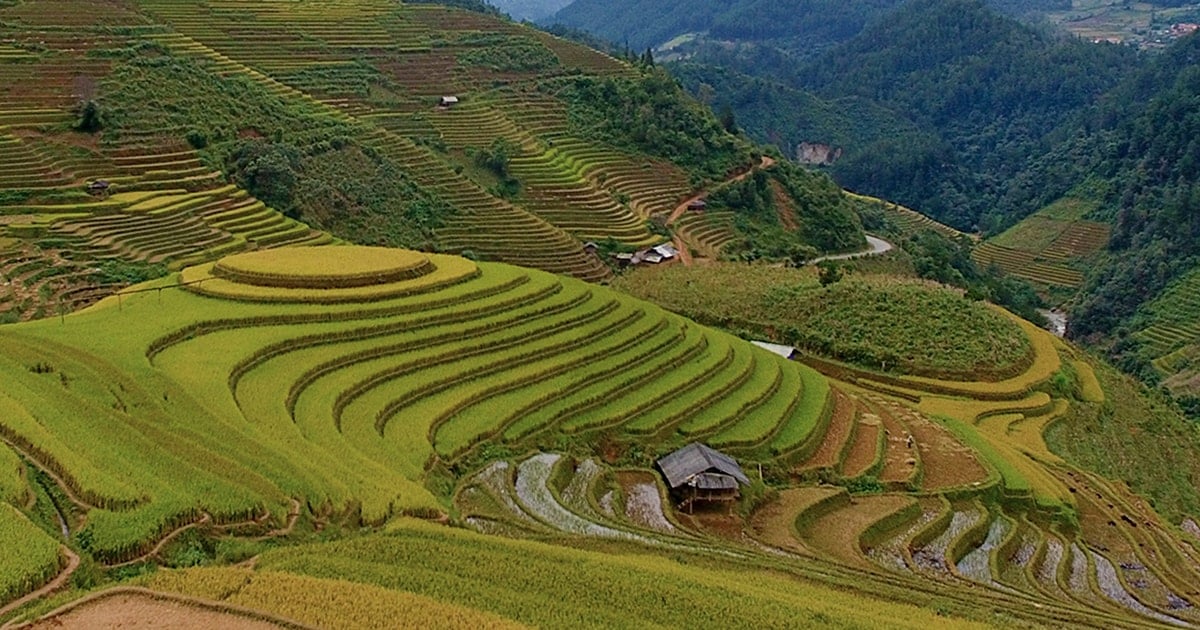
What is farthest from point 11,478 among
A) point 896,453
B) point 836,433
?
point 896,453

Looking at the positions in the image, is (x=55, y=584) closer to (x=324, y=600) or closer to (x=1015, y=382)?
(x=324, y=600)

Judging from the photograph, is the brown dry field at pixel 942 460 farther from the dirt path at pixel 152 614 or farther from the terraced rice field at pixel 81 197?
the terraced rice field at pixel 81 197

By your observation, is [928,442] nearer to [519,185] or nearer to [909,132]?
[519,185]

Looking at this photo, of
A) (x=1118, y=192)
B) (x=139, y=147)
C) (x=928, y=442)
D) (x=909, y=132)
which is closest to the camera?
(x=928, y=442)

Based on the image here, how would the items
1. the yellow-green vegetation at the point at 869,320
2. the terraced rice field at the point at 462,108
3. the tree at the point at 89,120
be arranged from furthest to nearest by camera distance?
the terraced rice field at the point at 462,108, the tree at the point at 89,120, the yellow-green vegetation at the point at 869,320

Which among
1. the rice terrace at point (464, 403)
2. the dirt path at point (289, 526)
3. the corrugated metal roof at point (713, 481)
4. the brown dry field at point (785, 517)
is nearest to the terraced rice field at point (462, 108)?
the rice terrace at point (464, 403)

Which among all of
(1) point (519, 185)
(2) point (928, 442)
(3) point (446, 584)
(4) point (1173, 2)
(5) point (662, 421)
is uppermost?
(4) point (1173, 2)

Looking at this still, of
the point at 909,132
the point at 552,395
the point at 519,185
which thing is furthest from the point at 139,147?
the point at 909,132
